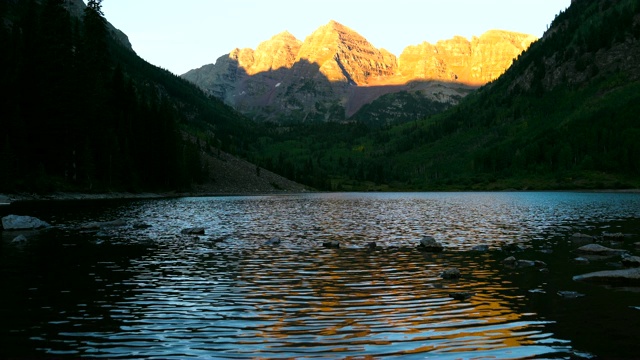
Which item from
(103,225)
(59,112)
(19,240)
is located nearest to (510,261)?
(19,240)

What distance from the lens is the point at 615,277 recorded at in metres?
27.3

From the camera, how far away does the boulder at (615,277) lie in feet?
88.6

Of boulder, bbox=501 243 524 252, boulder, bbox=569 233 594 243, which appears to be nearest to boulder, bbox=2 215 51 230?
boulder, bbox=501 243 524 252

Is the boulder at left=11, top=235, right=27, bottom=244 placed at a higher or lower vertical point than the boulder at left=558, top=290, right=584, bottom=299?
higher

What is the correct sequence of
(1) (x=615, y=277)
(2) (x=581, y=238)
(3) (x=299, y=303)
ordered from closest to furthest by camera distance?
(3) (x=299, y=303) → (1) (x=615, y=277) → (2) (x=581, y=238)

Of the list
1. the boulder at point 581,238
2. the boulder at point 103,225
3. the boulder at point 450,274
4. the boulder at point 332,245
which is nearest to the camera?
the boulder at point 450,274

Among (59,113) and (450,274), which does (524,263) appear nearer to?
(450,274)

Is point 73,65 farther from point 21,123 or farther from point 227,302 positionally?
point 227,302

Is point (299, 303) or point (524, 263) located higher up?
point (524, 263)

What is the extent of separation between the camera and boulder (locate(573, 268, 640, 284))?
88.6ft

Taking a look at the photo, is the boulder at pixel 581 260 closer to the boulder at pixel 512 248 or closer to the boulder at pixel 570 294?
the boulder at pixel 512 248

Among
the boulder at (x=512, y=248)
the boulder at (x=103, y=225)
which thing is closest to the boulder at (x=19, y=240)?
the boulder at (x=103, y=225)

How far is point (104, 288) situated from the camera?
2619 centimetres

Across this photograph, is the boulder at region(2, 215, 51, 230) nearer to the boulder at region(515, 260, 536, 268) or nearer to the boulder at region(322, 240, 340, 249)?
the boulder at region(322, 240, 340, 249)
